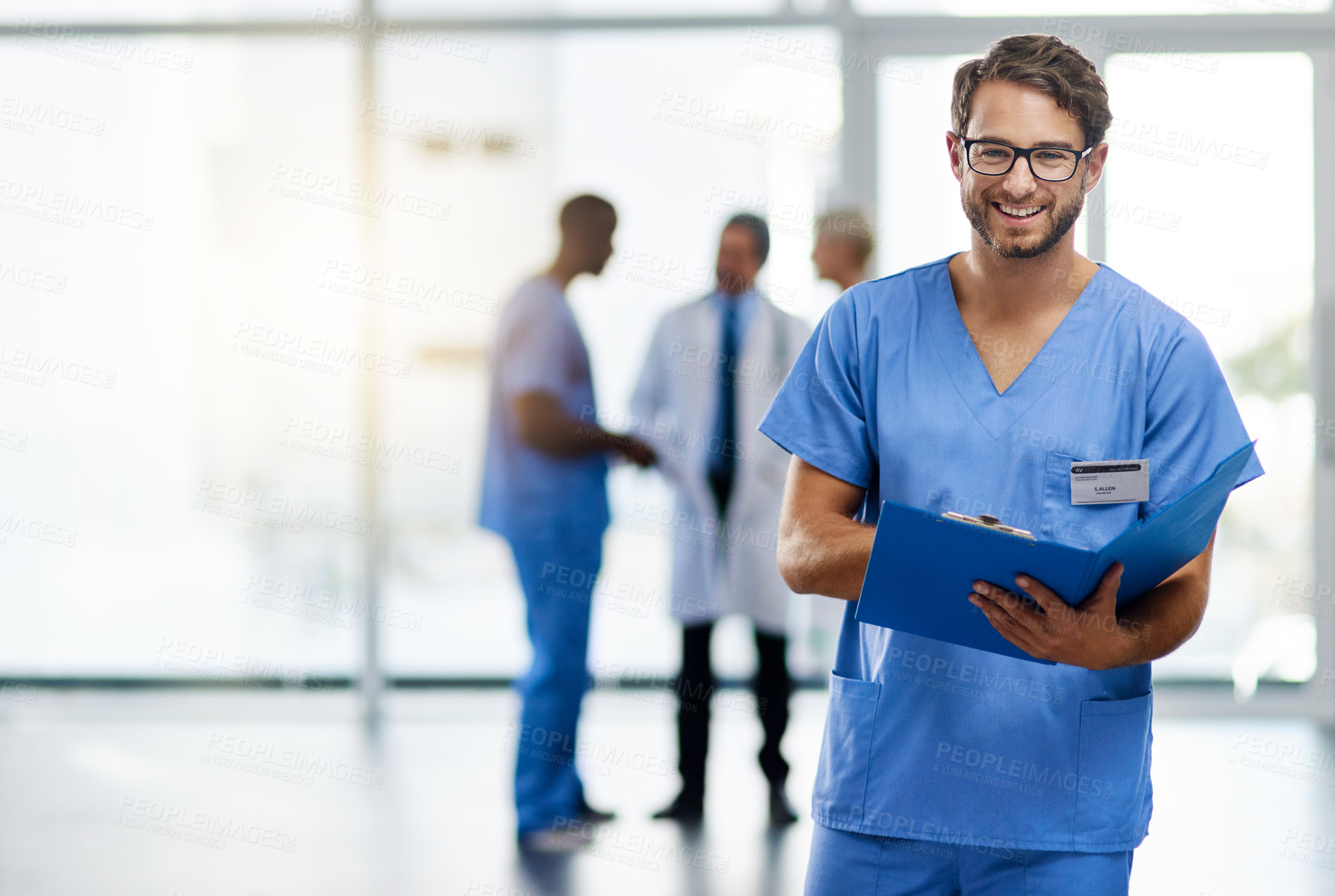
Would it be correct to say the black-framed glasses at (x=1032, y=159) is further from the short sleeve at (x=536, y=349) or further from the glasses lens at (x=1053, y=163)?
the short sleeve at (x=536, y=349)

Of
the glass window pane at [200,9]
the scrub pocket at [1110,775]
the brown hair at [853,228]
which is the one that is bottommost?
the scrub pocket at [1110,775]

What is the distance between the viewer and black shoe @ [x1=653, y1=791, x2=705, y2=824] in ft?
10.0

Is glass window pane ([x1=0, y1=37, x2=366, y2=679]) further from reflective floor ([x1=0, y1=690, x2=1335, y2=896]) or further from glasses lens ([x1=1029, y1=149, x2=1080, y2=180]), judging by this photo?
glasses lens ([x1=1029, y1=149, x2=1080, y2=180])

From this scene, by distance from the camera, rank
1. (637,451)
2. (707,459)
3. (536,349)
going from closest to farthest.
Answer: (536,349) < (637,451) < (707,459)

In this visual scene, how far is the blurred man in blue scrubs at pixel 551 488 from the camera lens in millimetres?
2836

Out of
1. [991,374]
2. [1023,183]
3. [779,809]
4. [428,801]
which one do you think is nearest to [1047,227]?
[1023,183]

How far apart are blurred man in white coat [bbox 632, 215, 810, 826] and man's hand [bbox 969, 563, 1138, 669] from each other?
203 centimetres

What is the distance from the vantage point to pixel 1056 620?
3.36ft

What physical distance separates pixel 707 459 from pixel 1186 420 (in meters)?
2.09

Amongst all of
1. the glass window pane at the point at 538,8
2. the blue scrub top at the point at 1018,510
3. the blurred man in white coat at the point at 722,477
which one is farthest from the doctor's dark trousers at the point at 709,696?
the glass window pane at the point at 538,8

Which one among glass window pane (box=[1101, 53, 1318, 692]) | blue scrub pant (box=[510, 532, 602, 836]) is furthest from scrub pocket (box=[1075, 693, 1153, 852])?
glass window pane (box=[1101, 53, 1318, 692])

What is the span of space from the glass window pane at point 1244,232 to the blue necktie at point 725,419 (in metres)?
1.68

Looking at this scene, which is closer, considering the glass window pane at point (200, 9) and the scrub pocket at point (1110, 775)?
the scrub pocket at point (1110, 775)

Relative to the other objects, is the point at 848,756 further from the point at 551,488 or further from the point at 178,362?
the point at 178,362
